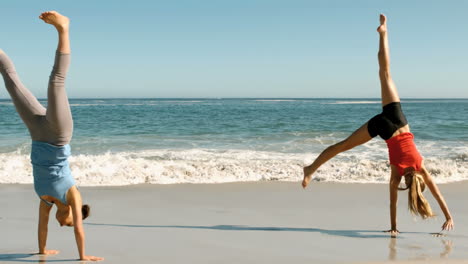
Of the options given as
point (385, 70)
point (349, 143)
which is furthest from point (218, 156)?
point (385, 70)

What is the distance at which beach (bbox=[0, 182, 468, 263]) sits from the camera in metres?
4.67

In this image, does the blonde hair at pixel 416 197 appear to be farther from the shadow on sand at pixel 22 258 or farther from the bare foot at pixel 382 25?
the shadow on sand at pixel 22 258

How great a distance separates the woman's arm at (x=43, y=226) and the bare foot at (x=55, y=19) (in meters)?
1.73

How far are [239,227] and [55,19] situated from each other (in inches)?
132

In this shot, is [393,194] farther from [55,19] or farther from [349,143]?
[55,19]

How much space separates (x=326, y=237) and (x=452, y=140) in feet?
52.0

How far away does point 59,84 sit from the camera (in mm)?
3666

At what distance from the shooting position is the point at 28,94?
12.5 ft

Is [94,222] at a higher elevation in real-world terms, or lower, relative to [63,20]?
lower

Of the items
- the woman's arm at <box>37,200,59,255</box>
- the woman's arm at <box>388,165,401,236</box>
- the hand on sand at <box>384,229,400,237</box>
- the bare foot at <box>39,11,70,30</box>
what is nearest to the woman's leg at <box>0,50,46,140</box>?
the bare foot at <box>39,11,70,30</box>

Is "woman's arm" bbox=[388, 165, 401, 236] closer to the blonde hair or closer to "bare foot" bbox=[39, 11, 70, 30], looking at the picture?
the blonde hair

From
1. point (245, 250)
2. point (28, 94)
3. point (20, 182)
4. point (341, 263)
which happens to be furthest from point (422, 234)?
point (20, 182)

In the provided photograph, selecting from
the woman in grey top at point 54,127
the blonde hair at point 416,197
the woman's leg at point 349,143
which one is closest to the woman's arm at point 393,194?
the blonde hair at point 416,197

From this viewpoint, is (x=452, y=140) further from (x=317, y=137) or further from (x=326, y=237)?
(x=326, y=237)
